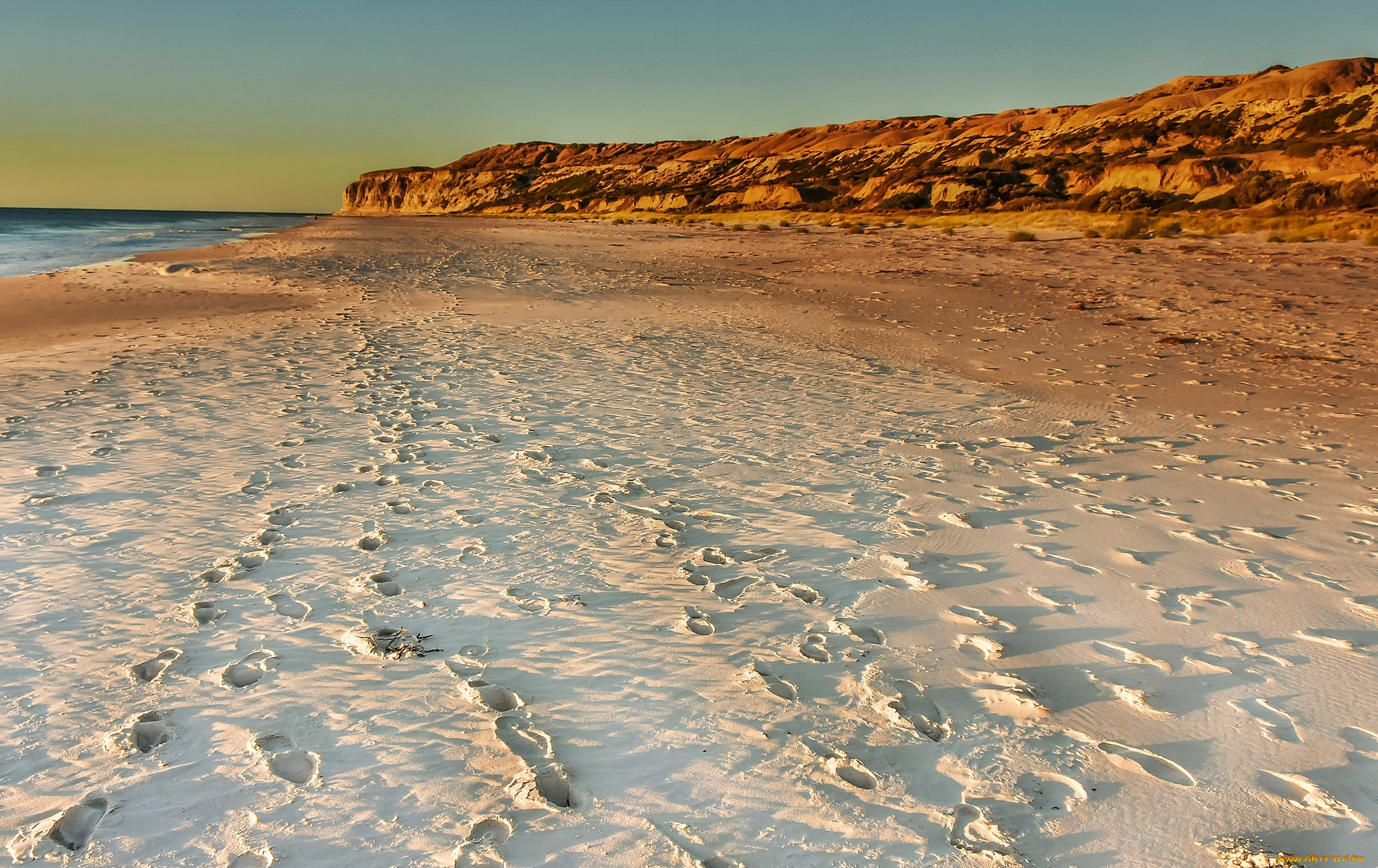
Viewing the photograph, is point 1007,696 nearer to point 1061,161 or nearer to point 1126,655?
point 1126,655

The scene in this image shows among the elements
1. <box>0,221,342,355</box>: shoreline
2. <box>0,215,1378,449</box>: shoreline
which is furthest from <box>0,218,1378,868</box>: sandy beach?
<box>0,221,342,355</box>: shoreline

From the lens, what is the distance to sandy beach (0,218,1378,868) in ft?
7.77

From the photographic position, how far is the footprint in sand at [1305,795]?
2.38m

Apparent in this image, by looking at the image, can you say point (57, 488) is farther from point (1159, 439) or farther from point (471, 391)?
point (1159, 439)

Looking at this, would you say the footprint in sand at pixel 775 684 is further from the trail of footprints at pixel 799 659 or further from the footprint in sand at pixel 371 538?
the footprint in sand at pixel 371 538

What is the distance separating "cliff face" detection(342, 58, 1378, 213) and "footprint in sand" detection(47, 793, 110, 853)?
97.2 feet

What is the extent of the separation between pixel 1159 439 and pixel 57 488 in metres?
7.75

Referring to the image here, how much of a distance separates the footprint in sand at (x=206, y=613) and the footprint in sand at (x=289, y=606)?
8.0 inches

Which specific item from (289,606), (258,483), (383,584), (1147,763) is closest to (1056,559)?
(1147,763)

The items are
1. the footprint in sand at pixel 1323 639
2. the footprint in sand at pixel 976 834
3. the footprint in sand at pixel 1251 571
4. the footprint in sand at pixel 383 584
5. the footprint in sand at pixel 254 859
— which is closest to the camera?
the footprint in sand at pixel 254 859

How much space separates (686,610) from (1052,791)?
1.63m

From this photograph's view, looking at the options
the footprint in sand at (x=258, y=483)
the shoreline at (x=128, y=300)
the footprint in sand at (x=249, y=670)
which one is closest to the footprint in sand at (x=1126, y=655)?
the footprint in sand at (x=249, y=670)

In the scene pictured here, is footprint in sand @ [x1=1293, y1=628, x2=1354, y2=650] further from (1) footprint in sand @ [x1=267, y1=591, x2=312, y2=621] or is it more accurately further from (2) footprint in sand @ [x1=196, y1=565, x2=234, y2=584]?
(2) footprint in sand @ [x1=196, y1=565, x2=234, y2=584]

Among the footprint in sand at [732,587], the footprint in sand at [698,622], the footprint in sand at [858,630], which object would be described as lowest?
the footprint in sand at [698,622]
